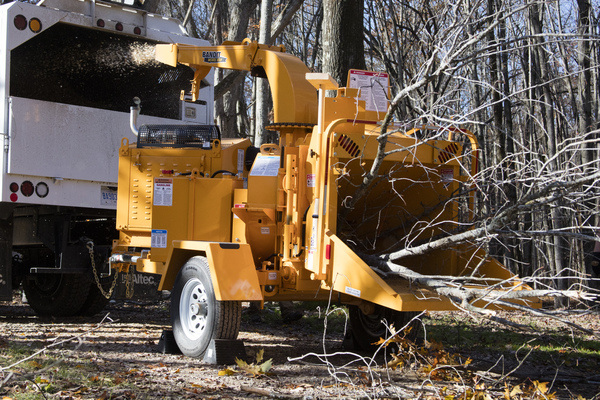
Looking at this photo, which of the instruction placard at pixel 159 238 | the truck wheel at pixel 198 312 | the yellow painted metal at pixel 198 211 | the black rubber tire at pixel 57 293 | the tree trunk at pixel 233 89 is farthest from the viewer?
the tree trunk at pixel 233 89

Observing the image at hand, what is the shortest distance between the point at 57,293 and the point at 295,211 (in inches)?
203

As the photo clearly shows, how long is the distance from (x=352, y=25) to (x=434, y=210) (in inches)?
170

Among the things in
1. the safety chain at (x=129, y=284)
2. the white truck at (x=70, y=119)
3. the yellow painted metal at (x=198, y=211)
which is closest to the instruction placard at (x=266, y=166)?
the yellow painted metal at (x=198, y=211)

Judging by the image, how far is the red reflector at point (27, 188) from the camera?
8422mm

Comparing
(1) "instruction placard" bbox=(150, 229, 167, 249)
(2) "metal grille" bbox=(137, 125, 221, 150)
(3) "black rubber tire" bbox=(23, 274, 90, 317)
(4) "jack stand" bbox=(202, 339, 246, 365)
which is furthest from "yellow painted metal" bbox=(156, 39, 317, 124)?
(3) "black rubber tire" bbox=(23, 274, 90, 317)

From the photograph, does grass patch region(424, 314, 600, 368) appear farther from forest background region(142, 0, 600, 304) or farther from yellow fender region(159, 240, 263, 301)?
yellow fender region(159, 240, 263, 301)

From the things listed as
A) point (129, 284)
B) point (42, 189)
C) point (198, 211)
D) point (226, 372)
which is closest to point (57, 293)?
point (129, 284)

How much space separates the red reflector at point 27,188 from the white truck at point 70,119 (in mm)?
12

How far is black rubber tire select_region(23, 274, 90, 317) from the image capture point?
981cm

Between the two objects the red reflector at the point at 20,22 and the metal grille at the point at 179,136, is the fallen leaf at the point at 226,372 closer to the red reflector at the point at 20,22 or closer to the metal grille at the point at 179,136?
the metal grille at the point at 179,136

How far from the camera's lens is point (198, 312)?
21.3 ft

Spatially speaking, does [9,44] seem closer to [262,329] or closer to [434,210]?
[262,329]

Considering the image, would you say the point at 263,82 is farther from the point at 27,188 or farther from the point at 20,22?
the point at 27,188

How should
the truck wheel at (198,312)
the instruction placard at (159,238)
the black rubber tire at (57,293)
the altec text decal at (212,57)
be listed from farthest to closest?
1. the black rubber tire at (57,293)
2. the altec text decal at (212,57)
3. the instruction placard at (159,238)
4. the truck wheel at (198,312)
